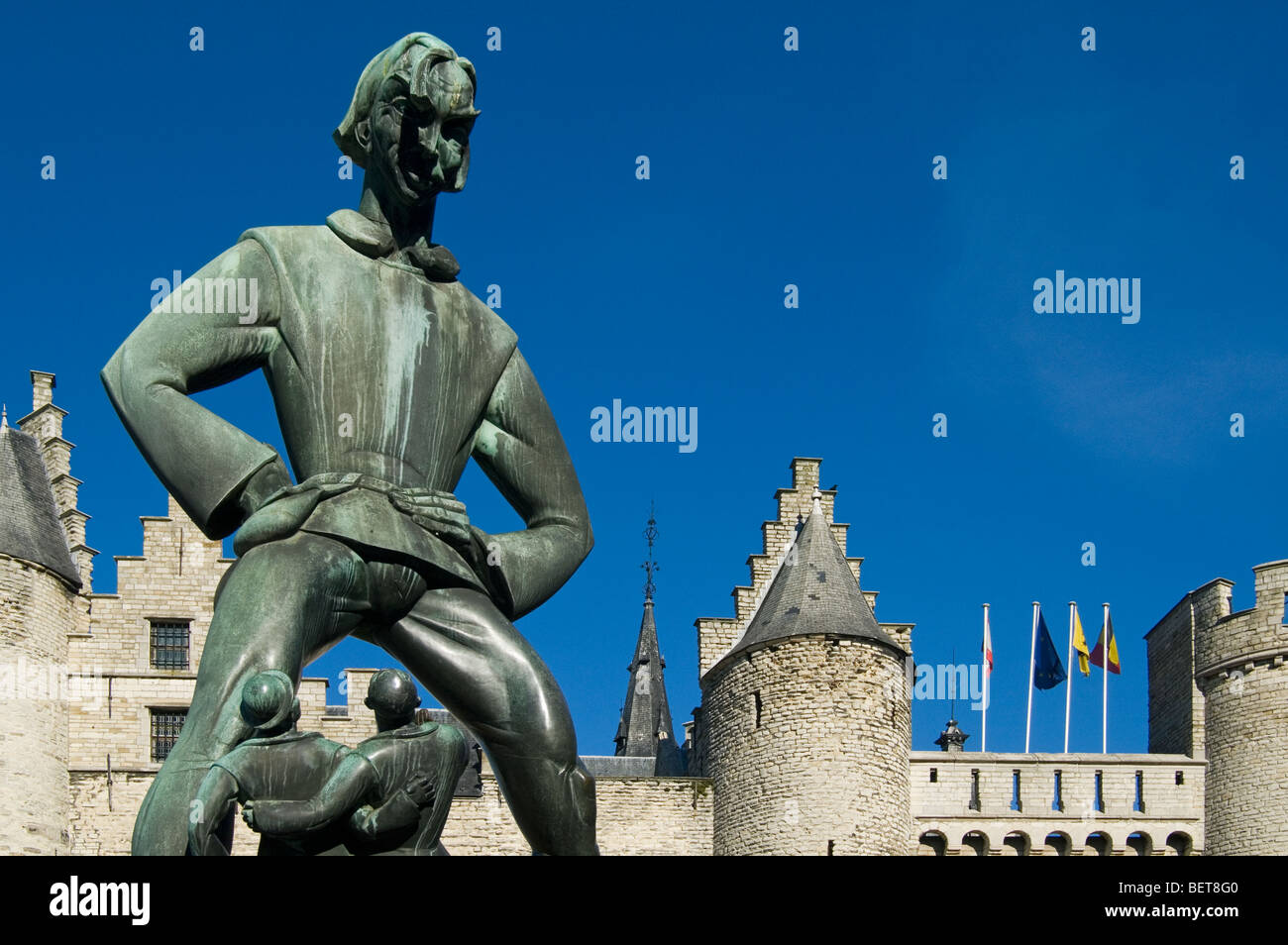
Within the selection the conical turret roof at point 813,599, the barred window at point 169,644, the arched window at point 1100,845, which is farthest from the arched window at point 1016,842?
the barred window at point 169,644

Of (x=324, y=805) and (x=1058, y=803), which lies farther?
(x=1058, y=803)

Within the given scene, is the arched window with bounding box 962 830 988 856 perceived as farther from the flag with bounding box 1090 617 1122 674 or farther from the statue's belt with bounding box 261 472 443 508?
the statue's belt with bounding box 261 472 443 508

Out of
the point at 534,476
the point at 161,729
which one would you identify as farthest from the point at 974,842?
the point at 534,476

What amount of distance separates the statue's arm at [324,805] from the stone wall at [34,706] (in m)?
41.0

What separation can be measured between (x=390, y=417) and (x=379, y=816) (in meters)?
1.17

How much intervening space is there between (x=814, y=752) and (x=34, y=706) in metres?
14.9

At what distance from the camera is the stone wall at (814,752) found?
47438 millimetres

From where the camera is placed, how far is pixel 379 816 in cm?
643

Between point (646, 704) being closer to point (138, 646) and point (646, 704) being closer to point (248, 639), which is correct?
point (138, 646)

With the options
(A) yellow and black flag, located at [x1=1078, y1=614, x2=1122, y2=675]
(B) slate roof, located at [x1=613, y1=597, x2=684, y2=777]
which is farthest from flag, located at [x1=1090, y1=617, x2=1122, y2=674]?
(B) slate roof, located at [x1=613, y1=597, x2=684, y2=777]
